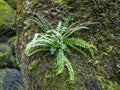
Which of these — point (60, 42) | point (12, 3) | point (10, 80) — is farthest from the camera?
point (12, 3)

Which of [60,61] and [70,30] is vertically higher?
[70,30]

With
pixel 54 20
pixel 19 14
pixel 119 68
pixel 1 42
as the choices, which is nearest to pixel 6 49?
pixel 1 42

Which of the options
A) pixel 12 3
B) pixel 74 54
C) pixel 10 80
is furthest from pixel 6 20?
pixel 74 54

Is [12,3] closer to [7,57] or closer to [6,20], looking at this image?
[6,20]

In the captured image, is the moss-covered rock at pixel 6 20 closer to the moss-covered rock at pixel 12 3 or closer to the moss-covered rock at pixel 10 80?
the moss-covered rock at pixel 12 3

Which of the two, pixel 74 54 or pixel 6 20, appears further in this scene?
pixel 6 20

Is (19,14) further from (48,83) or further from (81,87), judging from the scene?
(81,87)

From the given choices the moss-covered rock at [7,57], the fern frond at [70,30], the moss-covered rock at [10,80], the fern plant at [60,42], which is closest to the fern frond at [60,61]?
the fern plant at [60,42]
